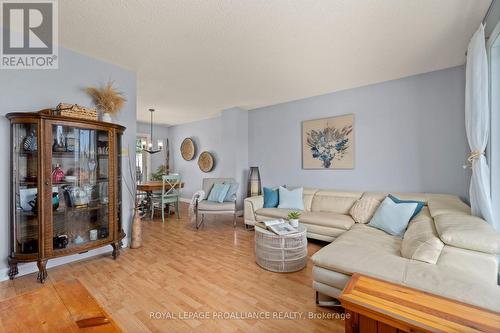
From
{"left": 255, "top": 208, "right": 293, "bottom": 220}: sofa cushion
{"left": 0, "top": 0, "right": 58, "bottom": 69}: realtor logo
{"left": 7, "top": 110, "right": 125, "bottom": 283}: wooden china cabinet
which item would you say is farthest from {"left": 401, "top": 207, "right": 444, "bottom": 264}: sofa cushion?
{"left": 0, "top": 0, "right": 58, "bottom": 69}: realtor logo

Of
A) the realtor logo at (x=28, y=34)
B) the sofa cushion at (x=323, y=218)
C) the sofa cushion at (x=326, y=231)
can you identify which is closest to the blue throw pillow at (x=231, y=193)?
the sofa cushion at (x=323, y=218)

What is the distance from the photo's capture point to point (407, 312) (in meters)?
1.04

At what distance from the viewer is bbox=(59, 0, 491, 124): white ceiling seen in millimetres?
1770

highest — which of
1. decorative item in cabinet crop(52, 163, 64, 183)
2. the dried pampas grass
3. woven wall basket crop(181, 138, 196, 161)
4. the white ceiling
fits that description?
the white ceiling

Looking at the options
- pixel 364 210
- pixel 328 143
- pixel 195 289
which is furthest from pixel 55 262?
pixel 328 143

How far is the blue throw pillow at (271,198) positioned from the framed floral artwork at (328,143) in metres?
0.79

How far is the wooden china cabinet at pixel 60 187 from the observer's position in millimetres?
2072

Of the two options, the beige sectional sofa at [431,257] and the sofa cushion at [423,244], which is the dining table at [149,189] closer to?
the beige sectional sofa at [431,257]

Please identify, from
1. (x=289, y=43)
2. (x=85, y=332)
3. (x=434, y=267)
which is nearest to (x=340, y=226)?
(x=434, y=267)

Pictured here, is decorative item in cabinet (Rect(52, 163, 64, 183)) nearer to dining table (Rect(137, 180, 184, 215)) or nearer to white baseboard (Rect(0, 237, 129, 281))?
white baseboard (Rect(0, 237, 129, 281))

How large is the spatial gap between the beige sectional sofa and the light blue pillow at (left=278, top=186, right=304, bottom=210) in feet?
4.02

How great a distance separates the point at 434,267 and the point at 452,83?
2.66m

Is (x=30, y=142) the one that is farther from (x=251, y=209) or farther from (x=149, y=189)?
(x=251, y=209)

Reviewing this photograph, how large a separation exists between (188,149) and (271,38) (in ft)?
15.7
